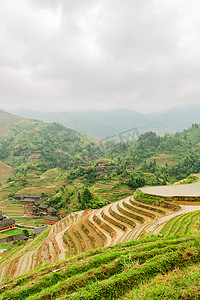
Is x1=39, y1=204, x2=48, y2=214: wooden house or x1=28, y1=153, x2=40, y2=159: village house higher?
x1=28, y1=153, x2=40, y2=159: village house

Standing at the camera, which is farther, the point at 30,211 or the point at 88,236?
the point at 30,211

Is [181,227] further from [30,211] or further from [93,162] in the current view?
[93,162]

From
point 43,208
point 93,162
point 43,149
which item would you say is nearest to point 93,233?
point 43,208

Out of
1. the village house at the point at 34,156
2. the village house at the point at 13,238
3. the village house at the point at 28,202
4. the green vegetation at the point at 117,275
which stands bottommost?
the village house at the point at 13,238

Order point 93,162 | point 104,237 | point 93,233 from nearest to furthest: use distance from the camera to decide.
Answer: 1. point 104,237
2. point 93,233
3. point 93,162

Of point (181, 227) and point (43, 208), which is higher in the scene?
point (181, 227)

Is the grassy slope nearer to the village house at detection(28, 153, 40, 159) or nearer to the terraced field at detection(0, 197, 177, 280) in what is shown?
the village house at detection(28, 153, 40, 159)

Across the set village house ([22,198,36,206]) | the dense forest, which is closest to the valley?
the dense forest

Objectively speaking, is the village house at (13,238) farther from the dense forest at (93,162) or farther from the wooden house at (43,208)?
the wooden house at (43,208)

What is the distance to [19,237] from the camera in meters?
24.2

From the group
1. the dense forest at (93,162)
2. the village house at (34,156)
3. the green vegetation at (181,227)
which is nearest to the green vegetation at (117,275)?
the green vegetation at (181,227)

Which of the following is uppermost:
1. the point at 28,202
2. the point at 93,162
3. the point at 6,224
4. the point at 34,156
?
the point at 34,156

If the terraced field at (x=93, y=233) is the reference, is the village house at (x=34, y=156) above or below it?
above

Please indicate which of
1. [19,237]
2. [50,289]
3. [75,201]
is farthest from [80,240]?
[75,201]
